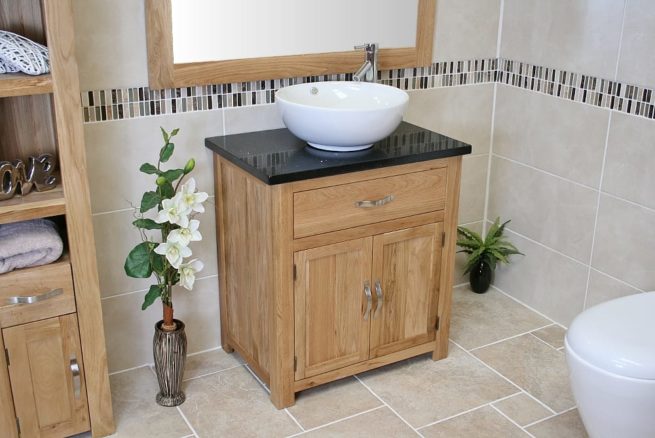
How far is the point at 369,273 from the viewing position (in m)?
2.52

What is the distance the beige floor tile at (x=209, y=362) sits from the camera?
273 centimetres

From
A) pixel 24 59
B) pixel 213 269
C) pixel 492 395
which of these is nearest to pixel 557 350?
pixel 492 395

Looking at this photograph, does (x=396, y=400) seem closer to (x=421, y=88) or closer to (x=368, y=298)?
(x=368, y=298)

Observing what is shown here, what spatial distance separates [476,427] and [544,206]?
985 millimetres

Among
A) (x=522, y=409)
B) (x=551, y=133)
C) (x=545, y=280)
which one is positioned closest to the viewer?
(x=522, y=409)

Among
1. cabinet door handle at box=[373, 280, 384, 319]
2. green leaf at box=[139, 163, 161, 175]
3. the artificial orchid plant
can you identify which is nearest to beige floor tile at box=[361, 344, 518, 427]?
cabinet door handle at box=[373, 280, 384, 319]

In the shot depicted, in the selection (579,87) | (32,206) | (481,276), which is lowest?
(481,276)

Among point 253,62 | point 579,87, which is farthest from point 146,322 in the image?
point 579,87

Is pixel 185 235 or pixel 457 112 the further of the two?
pixel 457 112

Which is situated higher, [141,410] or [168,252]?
[168,252]

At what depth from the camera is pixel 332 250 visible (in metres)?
2.41

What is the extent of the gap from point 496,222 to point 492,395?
849mm

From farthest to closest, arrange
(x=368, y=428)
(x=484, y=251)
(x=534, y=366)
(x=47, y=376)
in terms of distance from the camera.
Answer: (x=484, y=251), (x=534, y=366), (x=368, y=428), (x=47, y=376)

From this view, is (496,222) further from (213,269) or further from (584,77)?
(213,269)
